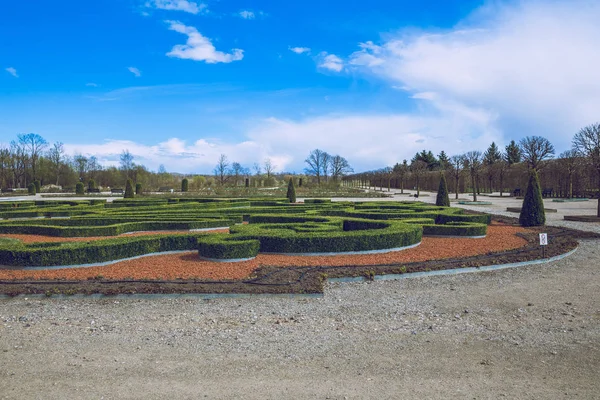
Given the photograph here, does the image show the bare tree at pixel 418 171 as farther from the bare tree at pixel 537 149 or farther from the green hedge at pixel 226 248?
the green hedge at pixel 226 248

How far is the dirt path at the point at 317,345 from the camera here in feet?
16.8

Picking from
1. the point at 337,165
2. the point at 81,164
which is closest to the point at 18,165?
the point at 81,164

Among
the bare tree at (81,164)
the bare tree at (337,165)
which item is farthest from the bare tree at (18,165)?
the bare tree at (337,165)

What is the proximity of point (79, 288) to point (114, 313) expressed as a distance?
1.51m

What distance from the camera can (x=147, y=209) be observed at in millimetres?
22312

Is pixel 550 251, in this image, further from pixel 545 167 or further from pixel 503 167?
A: pixel 503 167

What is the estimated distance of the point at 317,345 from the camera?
639cm

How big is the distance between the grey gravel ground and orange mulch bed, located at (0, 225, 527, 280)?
177 centimetres

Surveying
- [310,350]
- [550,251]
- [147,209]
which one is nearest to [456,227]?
[550,251]

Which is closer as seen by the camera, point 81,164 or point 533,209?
point 533,209

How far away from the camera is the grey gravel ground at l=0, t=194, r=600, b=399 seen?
5.13 metres

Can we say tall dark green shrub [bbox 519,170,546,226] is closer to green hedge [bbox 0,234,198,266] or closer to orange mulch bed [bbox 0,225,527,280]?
orange mulch bed [bbox 0,225,527,280]

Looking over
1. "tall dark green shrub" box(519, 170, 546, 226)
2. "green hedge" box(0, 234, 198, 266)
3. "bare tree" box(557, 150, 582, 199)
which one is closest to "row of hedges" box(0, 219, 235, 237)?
"green hedge" box(0, 234, 198, 266)

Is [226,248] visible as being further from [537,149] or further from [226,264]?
[537,149]
